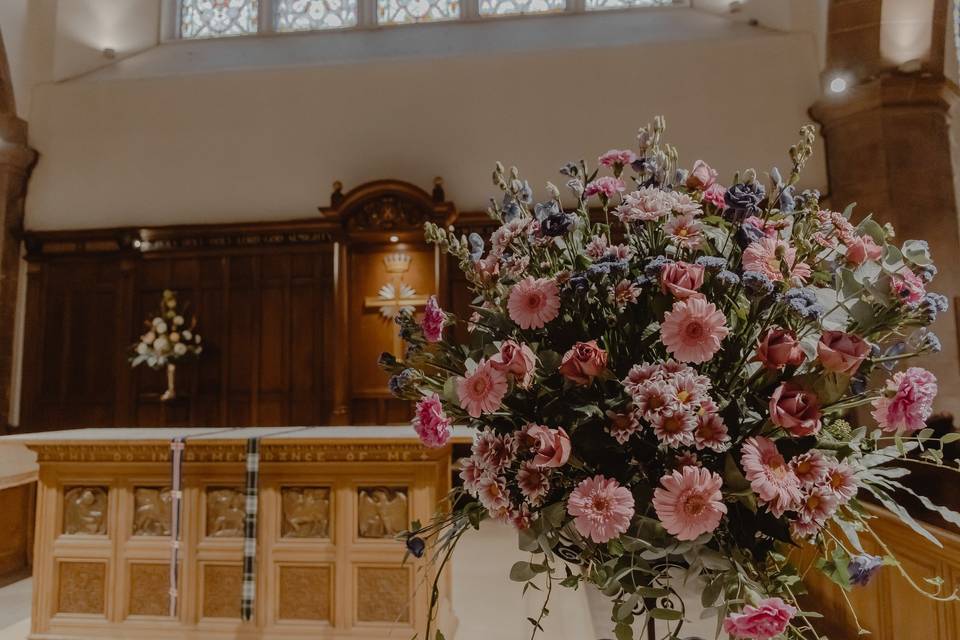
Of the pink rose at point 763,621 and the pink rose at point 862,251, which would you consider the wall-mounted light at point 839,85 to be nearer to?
the pink rose at point 862,251

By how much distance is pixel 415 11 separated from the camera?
26.0 feet

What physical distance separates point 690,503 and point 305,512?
281 centimetres

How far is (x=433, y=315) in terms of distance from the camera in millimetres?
1136

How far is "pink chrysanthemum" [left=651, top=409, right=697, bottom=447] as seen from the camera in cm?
91

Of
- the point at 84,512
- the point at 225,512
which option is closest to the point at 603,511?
the point at 225,512

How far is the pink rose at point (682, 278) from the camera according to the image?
944 mm

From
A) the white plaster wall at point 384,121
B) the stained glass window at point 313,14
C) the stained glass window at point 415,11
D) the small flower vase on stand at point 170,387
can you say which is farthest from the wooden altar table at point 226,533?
the stained glass window at point 313,14

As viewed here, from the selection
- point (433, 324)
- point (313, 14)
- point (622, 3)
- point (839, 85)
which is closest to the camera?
point (433, 324)

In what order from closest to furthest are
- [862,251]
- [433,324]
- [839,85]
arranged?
1. [862,251]
2. [433,324]
3. [839,85]

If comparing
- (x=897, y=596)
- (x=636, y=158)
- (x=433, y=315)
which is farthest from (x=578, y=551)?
(x=897, y=596)

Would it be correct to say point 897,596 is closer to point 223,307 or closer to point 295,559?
point 295,559

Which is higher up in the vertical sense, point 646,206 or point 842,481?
point 646,206

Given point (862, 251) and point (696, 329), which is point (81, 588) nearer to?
point (696, 329)

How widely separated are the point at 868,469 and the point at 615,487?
419 mm
